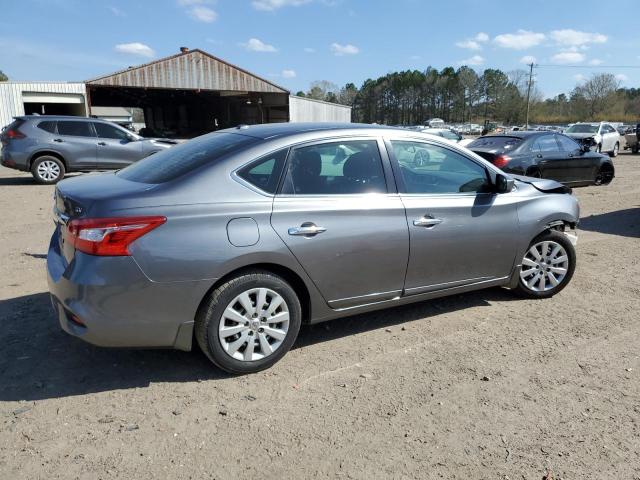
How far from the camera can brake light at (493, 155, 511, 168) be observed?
10289 millimetres

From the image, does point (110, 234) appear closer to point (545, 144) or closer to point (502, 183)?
point (502, 183)

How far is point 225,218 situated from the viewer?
10.6 feet

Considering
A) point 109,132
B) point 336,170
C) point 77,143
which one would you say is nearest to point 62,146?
point 77,143

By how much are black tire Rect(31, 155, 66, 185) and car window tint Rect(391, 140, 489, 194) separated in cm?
1154

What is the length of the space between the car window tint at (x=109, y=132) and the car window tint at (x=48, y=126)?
3.14 ft

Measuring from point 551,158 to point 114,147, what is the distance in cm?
1065

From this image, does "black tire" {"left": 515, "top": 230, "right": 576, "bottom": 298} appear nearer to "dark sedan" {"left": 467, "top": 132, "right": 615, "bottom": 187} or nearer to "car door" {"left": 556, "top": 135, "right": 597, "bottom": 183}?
"dark sedan" {"left": 467, "top": 132, "right": 615, "bottom": 187}

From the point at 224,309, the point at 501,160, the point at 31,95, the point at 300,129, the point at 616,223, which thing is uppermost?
the point at 31,95

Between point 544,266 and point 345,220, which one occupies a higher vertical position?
point 345,220

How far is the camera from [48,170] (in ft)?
42.2

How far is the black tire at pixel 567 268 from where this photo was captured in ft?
15.9

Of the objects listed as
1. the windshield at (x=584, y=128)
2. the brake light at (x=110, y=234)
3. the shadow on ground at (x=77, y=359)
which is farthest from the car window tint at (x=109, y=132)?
the windshield at (x=584, y=128)

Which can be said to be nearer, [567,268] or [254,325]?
[254,325]

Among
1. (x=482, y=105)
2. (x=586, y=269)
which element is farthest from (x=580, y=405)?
(x=482, y=105)
